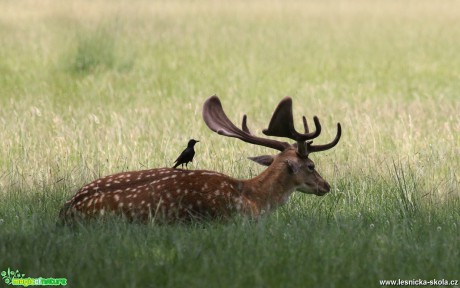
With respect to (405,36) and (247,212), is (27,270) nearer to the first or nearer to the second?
(247,212)

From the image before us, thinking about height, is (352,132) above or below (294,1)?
below

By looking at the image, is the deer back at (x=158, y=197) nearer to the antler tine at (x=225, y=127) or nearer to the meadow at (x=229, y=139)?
the meadow at (x=229, y=139)

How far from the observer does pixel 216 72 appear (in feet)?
56.6

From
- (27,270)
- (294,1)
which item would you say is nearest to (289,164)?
(27,270)

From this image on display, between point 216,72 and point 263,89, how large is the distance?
1.63 metres

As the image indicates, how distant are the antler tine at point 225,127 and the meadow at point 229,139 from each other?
48 cm

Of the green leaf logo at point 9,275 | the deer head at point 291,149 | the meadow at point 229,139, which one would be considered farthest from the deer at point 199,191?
the green leaf logo at point 9,275

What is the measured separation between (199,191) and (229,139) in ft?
12.6

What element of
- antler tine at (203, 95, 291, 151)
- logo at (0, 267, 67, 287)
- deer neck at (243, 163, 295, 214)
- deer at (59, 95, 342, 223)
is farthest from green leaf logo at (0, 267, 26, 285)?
antler tine at (203, 95, 291, 151)

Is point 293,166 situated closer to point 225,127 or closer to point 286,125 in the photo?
point 286,125

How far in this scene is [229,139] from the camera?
1083 centimetres

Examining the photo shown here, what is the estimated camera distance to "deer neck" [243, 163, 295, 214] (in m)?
7.39

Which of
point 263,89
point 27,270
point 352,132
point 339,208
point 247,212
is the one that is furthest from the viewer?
point 263,89

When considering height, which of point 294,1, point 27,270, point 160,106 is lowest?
point 27,270
